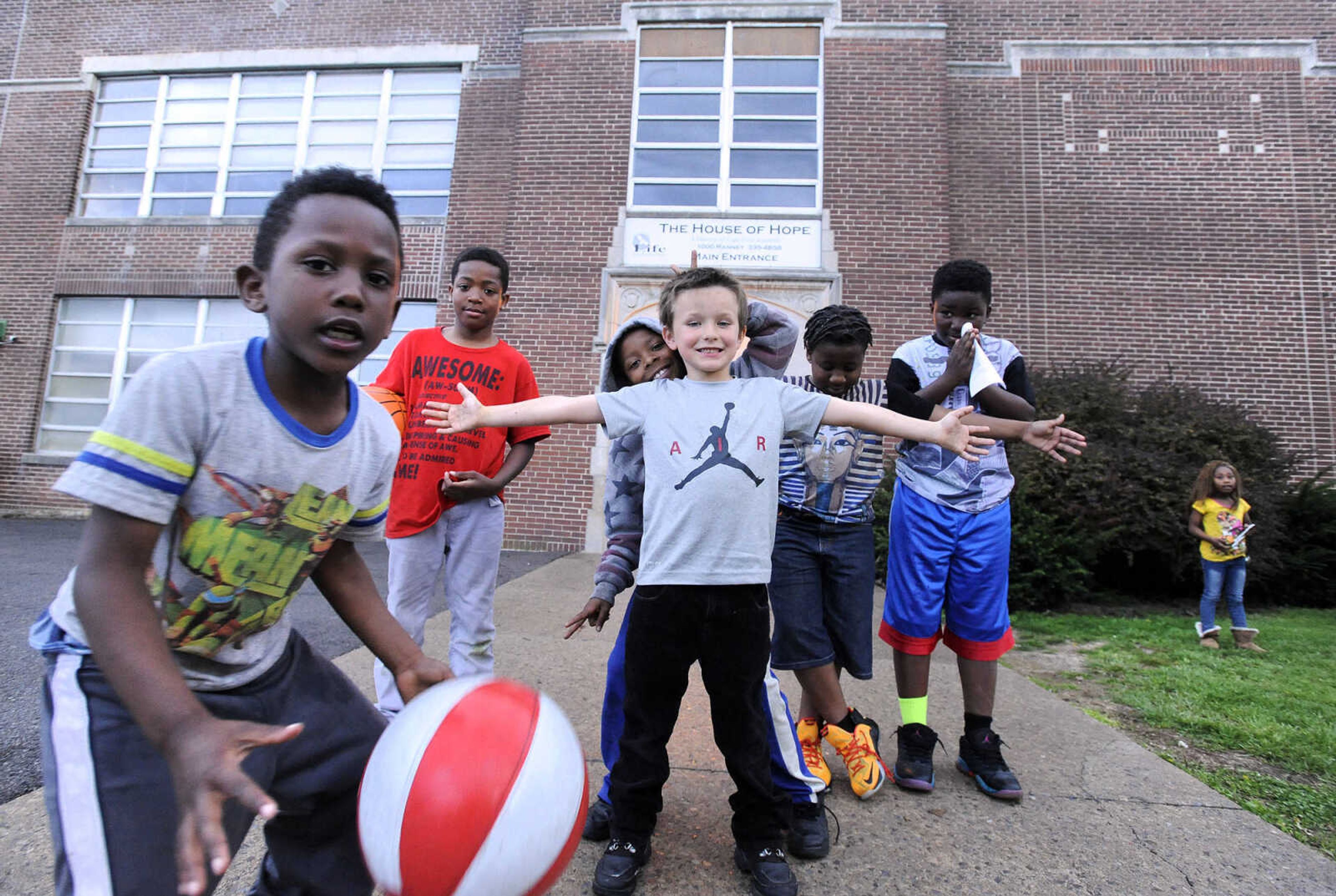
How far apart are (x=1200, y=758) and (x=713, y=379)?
2959 millimetres

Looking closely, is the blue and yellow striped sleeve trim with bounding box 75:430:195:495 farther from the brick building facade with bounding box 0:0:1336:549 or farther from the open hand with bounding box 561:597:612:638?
the brick building facade with bounding box 0:0:1336:549

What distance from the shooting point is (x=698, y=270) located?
7.13 feet

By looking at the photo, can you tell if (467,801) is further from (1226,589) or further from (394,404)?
(1226,589)

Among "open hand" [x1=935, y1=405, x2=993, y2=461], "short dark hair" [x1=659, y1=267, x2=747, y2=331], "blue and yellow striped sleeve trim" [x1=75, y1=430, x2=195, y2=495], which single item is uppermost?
"short dark hair" [x1=659, y1=267, x2=747, y2=331]

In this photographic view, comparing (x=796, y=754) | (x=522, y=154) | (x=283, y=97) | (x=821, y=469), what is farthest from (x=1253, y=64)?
(x=283, y=97)

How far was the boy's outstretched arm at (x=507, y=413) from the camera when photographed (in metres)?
2.00

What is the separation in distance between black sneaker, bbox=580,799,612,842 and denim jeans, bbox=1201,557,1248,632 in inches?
224

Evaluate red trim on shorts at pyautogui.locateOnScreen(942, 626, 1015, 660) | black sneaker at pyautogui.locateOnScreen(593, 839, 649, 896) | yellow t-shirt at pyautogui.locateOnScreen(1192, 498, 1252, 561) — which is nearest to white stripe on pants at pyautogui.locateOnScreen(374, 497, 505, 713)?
black sneaker at pyautogui.locateOnScreen(593, 839, 649, 896)

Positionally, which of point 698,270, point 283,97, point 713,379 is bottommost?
point 713,379

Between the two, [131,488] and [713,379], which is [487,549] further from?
[131,488]

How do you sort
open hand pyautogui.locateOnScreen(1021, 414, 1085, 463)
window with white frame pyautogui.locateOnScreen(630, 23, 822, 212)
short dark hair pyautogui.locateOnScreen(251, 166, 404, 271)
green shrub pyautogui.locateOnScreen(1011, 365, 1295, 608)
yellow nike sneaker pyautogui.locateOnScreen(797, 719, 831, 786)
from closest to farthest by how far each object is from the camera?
short dark hair pyautogui.locateOnScreen(251, 166, 404, 271) → open hand pyautogui.locateOnScreen(1021, 414, 1085, 463) → yellow nike sneaker pyautogui.locateOnScreen(797, 719, 831, 786) → green shrub pyautogui.locateOnScreen(1011, 365, 1295, 608) → window with white frame pyautogui.locateOnScreen(630, 23, 822, 212)

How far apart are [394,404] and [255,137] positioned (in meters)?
11.8

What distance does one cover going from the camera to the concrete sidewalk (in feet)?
6.69

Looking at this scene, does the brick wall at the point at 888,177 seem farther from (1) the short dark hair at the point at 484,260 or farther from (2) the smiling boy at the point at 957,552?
(1) the short dark hair at the point at 484,260
